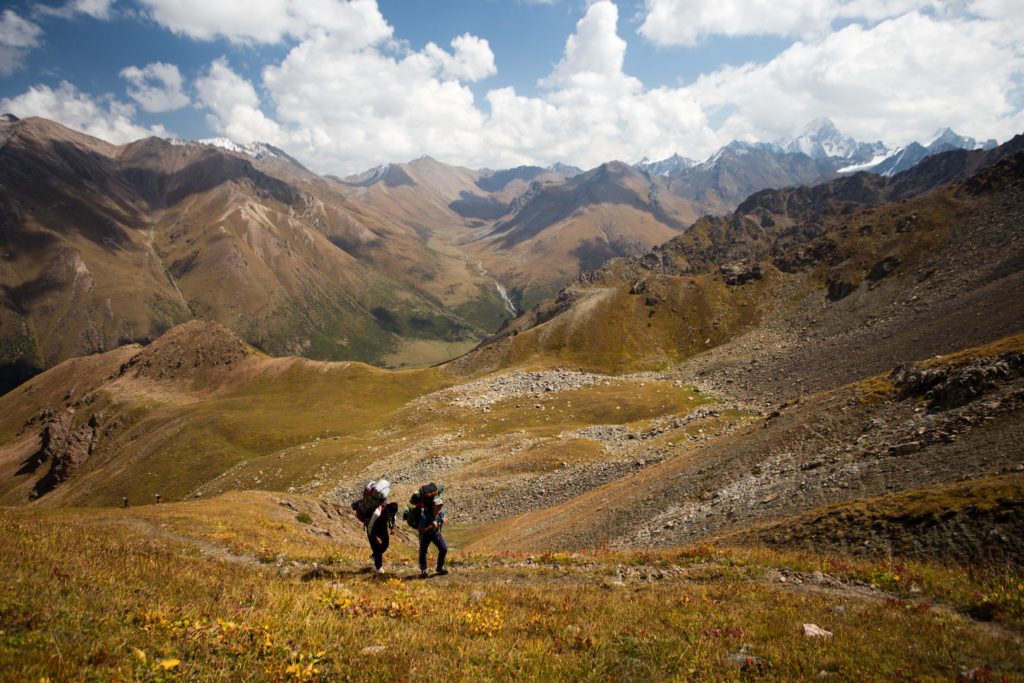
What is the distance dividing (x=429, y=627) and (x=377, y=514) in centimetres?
696

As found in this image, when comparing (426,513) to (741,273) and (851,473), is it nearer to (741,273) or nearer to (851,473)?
(851,473)

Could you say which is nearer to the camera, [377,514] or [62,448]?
[377,514]

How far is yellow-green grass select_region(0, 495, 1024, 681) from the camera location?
8.87 metres

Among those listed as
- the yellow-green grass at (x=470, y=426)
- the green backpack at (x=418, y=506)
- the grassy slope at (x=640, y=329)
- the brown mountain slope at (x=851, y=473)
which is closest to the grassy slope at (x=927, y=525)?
the brown mountain slope at (x=851, y=473)

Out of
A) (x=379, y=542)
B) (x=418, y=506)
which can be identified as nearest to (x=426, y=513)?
(x=418, y=506)

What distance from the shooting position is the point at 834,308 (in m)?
121

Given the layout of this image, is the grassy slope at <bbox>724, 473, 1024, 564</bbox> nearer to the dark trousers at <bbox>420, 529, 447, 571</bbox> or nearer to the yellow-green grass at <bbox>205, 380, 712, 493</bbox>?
the dark trousers at <bbox>420, 529, 447, 571</bbox>

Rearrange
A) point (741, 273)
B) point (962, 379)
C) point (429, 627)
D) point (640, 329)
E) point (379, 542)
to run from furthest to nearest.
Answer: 1. point (741, 273)
2. point (640, 329)
3. point (962, 379)
4. point (379, 542)
5. point (429, 627)

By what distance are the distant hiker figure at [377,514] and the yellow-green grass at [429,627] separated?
5.83 feet

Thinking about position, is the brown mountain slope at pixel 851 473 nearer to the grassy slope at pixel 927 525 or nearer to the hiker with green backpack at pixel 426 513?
the grassy slope at pixel 927 525

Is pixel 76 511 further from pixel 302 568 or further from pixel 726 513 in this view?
pixel 726 513

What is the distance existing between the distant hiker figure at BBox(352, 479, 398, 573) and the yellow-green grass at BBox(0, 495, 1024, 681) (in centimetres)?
178

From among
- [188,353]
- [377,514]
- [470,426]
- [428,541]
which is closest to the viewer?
[377,514]

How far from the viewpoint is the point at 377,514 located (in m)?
18.1
